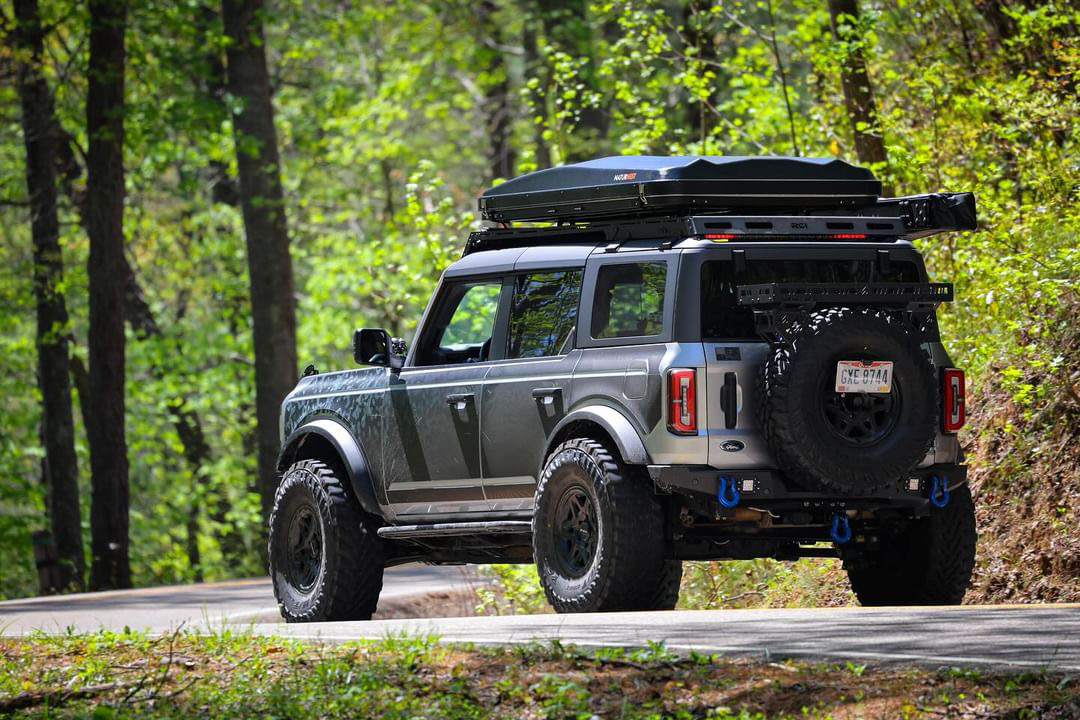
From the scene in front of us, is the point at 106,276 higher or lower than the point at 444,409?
higher

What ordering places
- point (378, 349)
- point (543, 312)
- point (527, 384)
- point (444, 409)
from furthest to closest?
point (378, 349), point (444, 409), point (543, 312), point (527, 384)

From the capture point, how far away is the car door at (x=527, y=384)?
1037 cm

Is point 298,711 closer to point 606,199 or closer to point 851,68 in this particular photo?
point 606,199

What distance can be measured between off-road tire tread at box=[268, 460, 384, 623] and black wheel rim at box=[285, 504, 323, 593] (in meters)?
0.19

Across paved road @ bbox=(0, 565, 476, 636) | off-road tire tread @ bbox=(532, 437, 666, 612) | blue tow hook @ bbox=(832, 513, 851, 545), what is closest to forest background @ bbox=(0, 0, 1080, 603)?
blue tow hook @ bbox=(832, 513, 851, 545)

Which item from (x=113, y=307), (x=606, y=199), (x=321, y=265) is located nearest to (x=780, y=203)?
(x=606, y=199)

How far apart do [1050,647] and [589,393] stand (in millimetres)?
3437

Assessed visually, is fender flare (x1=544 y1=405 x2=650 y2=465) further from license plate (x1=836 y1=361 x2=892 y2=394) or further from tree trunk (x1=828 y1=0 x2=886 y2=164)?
tree trunk (x1=828 y1=0 x2=886 y2=164)

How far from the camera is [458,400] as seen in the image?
432 inches

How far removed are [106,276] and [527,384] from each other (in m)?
15.2

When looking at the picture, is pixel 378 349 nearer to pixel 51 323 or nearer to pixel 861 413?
pixel 861 413

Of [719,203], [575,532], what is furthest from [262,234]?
[575,532]

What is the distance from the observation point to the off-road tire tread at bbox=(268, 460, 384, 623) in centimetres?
1137

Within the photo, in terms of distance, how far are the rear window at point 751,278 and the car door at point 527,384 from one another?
909 mm
